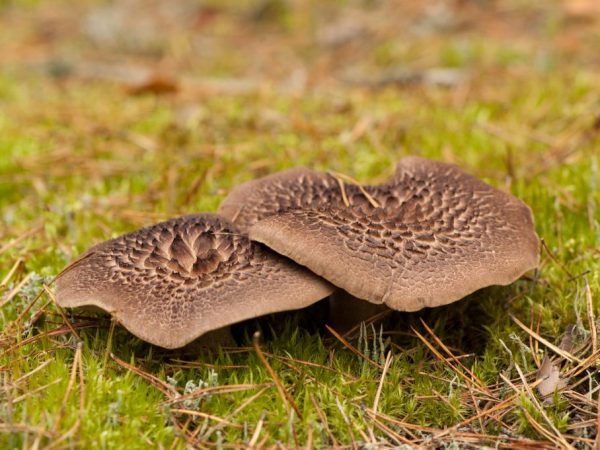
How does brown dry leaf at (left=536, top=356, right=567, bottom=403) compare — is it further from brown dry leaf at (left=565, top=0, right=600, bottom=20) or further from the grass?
brown dry leaf at (left=565, top=0, right=600, bottom=20)

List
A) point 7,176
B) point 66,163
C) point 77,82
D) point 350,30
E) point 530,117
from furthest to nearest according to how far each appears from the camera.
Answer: point 350,30 < point 77,82 < point 530,117 < point 66,163 < point 7,176

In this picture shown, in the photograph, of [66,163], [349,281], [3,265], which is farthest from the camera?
[66,163]

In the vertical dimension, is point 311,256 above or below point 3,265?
above

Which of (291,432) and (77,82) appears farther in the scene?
(77,82)

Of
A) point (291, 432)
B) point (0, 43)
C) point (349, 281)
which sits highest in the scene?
point (0, 43)

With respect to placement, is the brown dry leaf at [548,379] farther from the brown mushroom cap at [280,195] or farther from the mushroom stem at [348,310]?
the brown mushroom cap at [280,195]

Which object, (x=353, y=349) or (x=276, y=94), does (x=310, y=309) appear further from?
(x=276, y=94)

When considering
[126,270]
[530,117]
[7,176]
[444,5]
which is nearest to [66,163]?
[7,176]

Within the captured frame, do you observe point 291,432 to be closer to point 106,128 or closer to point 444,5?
point 106,128
